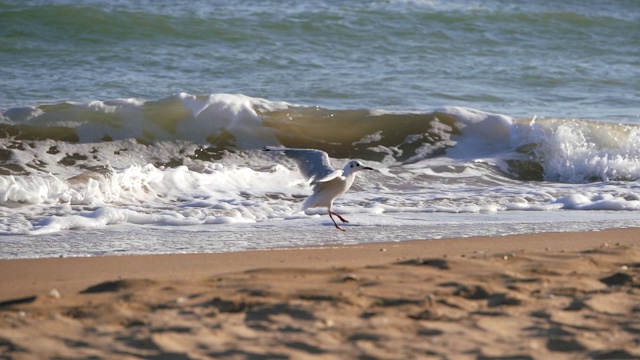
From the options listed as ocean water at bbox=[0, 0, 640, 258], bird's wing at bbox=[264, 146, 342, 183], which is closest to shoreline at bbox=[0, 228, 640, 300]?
ocean water at bbox=[0, 0, 640, 258]

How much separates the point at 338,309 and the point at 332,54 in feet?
38.5

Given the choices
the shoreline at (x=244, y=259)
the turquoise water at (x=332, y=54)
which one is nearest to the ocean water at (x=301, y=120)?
the turquoise water at (x=332, y=54)

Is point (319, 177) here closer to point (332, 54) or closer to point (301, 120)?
point (301, 120)

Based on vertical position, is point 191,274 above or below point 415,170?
above

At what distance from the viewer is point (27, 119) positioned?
1051 cm

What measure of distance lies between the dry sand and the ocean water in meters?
1.37

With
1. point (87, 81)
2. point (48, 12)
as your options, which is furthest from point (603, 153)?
point (48, 12)

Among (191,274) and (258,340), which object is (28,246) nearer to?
(191,274)

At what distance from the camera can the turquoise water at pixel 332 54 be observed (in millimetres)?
12875

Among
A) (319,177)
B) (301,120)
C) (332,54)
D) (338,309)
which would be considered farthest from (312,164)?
(332,54)

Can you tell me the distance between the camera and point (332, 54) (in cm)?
1548

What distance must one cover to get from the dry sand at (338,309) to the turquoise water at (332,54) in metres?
7.24

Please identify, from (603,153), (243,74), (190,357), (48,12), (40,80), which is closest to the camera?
(190,357)

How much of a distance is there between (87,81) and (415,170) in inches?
197
